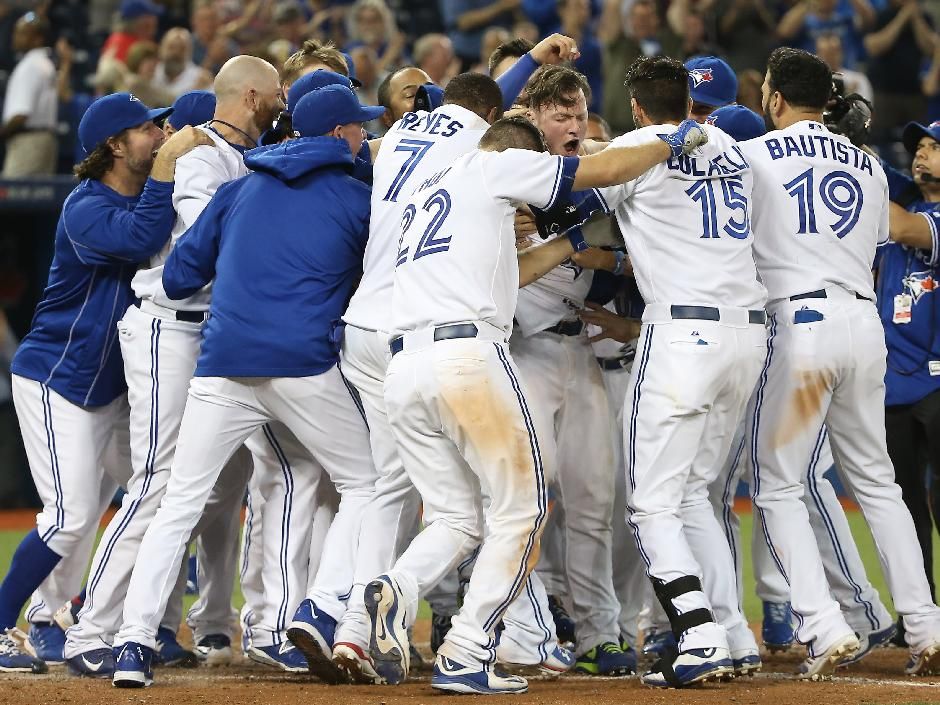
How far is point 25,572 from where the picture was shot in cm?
606

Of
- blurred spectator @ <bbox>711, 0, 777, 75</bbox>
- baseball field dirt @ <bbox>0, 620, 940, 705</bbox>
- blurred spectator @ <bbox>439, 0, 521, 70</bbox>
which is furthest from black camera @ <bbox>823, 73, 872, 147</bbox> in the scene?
blurred spectator @ <bbox>439, 0, 521, 70</bbox>

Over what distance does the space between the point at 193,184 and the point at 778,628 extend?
3.18m

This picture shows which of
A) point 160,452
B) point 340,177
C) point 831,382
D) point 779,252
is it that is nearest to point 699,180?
point 779,252

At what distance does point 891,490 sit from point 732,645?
917 mm

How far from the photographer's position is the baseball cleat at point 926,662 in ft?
18.4

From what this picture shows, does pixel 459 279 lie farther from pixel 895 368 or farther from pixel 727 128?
pixel 895 368

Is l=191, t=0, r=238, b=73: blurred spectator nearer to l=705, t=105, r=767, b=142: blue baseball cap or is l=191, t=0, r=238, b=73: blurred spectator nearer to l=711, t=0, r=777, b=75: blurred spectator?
l=711, t=0, r=777, b=75: blurred spectator

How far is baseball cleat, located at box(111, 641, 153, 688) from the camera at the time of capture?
536cm

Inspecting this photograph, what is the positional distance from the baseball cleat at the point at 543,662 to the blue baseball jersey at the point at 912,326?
215 centimetres

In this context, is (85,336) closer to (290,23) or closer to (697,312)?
(697,312)

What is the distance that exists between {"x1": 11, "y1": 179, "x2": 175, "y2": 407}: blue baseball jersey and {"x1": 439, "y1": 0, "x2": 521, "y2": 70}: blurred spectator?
7.94 meters

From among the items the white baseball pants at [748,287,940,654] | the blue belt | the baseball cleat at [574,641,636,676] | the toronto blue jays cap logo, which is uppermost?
the toronto blue jays cap logo

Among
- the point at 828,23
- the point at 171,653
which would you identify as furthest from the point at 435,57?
the point at 171,653

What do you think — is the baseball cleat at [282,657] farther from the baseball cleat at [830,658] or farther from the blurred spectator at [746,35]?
the blurred spectator at [746,35]
